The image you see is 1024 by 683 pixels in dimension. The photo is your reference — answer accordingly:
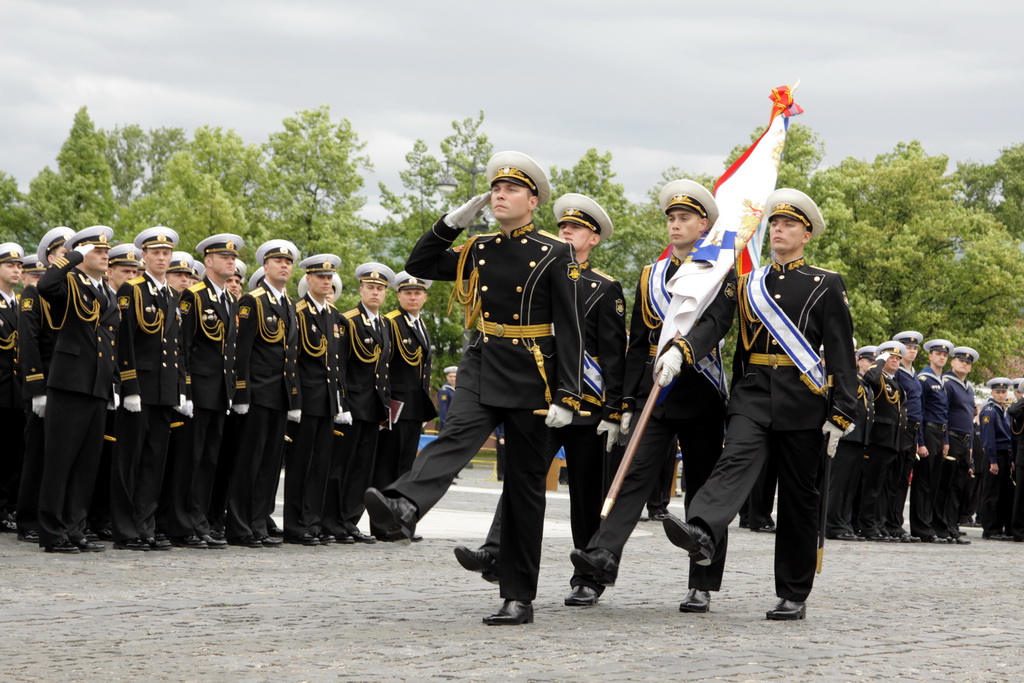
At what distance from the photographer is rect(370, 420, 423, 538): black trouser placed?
13.2 m

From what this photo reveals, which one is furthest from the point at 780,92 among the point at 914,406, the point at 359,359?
the point at 914,406

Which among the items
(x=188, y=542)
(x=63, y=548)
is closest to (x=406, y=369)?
(x=188, y=542)

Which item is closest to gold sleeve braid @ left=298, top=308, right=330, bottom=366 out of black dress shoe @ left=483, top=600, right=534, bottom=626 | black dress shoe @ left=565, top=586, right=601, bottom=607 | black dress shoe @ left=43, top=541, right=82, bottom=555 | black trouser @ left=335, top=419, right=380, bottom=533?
black trouser @ left=335, top=419, right=380, bottom=533

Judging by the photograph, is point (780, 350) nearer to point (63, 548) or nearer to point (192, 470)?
point (192, 470)

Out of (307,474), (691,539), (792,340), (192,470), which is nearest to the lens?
(691,539)

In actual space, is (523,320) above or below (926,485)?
above

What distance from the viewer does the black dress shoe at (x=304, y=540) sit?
12.3m

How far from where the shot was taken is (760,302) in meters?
8.12

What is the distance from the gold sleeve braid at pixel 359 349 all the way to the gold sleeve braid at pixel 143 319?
2.06 metres

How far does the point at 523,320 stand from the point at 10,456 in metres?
6.85

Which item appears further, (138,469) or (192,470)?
(192,470)

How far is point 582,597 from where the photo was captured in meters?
8.31

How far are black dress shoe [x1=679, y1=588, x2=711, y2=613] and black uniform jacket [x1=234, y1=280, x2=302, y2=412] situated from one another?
480 centimetres

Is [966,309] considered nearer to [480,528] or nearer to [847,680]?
[480,528]
